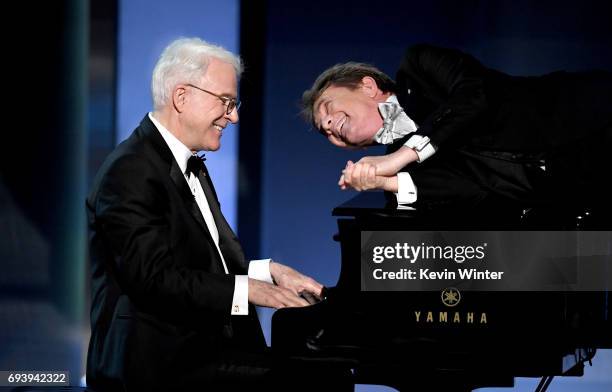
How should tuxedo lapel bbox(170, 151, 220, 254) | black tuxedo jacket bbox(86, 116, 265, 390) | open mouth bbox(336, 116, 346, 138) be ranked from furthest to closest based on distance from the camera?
open mouth bbox(336, 116, 346, 138)
tuxedo lapel bbox(170, 151, 220, 254)
black tuxedo jacket bbox(86, 116, 265, 390)

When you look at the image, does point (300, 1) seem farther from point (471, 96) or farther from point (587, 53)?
point (471, 96)

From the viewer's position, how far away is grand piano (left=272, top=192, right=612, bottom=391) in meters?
2.43

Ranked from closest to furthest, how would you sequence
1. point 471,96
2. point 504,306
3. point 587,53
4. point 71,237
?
point 504,306 < point 471,96 < point 587,53 < point 71,237

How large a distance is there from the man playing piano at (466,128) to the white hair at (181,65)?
0.38m

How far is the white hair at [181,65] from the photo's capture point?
8.56 ft

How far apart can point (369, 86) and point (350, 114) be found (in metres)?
0.12

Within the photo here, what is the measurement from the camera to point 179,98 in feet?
8.55

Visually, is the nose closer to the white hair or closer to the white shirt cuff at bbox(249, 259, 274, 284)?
the white hair

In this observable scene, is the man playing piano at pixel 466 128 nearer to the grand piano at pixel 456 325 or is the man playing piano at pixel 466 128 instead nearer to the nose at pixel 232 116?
the grand piano at pixel 456 325

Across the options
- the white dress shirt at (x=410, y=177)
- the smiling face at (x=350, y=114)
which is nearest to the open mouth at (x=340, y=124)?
the smiling face at (x=350, y=114)

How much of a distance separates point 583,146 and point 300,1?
83.1 inches

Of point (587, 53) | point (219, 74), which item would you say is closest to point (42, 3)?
point (219, 74)

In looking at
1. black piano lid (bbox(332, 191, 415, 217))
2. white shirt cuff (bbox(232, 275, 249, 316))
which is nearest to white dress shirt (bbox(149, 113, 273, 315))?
white shirt cuff (bbox(232, 275, 249, 316))

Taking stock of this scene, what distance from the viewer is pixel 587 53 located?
4.32 m
